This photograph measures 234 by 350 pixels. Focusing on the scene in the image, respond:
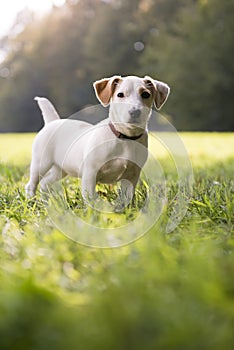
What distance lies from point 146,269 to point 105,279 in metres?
0.10

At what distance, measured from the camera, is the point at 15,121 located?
27781 mm

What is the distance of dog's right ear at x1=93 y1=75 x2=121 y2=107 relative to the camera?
329 cm

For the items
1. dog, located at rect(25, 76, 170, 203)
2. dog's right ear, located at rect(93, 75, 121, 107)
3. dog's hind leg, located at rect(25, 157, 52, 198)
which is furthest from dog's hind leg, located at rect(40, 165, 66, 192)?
dog's right ear, located at rect(93, 75, 121, 107)

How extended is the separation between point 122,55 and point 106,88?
23.4m

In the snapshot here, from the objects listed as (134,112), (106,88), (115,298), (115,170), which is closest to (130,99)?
(134,112)

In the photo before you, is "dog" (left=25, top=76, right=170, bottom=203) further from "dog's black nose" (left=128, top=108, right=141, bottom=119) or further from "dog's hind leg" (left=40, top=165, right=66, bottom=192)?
"dog's hind leg" (left=40, top=165, right=66, bottom=192)

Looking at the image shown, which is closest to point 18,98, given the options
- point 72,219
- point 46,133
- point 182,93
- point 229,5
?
point 182,93

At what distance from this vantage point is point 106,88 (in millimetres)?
3309

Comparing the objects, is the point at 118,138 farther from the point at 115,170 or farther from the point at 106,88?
the point at 106,88

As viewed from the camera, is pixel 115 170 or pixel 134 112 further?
pixel 115 170

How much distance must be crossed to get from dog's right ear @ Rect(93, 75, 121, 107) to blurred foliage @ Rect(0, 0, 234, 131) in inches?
826

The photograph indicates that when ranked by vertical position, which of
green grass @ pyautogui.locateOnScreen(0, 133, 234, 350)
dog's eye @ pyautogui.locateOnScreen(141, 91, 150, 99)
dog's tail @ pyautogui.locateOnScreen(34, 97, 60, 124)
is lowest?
dog's tail @ pyautogui.locateOnScreen(34, 97, 60, 124)

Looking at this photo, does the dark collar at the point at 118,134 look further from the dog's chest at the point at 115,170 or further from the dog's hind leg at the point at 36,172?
the dog's hind leg at the point at 36,172

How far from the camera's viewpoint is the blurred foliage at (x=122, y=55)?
950 inches
